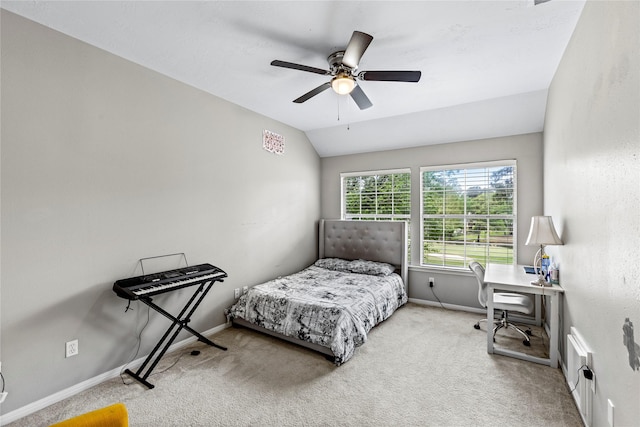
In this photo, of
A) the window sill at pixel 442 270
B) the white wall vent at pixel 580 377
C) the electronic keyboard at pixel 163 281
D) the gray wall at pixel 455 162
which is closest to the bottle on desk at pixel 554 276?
the white wall vent at pixel 580 377

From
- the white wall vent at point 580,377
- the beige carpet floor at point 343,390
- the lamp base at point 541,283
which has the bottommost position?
the beige carpet floor at point 343,390

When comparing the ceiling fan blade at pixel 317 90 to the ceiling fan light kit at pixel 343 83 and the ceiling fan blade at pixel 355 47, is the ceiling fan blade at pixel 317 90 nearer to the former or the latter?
the ceiling fan light kit at pixel 343 83

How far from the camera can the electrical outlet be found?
7.20 ft

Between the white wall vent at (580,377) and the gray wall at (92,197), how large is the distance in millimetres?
3178

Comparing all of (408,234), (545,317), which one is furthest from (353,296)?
(545,317)

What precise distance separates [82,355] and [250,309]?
146cm

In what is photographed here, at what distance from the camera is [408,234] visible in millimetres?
4508

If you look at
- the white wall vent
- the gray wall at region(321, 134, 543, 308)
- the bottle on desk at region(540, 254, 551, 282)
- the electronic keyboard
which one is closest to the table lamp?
the bottle on desk at region(540, 254, 551, 282)

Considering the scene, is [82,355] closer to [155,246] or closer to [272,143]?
[155,246]

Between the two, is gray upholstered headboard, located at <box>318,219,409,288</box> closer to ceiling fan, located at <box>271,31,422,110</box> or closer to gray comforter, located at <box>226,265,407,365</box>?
gray comforter, located at <box>226,265,407,365</box>

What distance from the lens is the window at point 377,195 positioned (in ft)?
15.1

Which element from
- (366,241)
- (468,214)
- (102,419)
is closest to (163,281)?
(102,419)

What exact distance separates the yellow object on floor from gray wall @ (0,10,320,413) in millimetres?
1342

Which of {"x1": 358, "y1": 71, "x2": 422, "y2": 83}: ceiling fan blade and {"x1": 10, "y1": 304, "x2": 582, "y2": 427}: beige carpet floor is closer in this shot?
{"x1": 10, "y1": 304, "x2": 582, "y2": 427}: beige carpet floor
